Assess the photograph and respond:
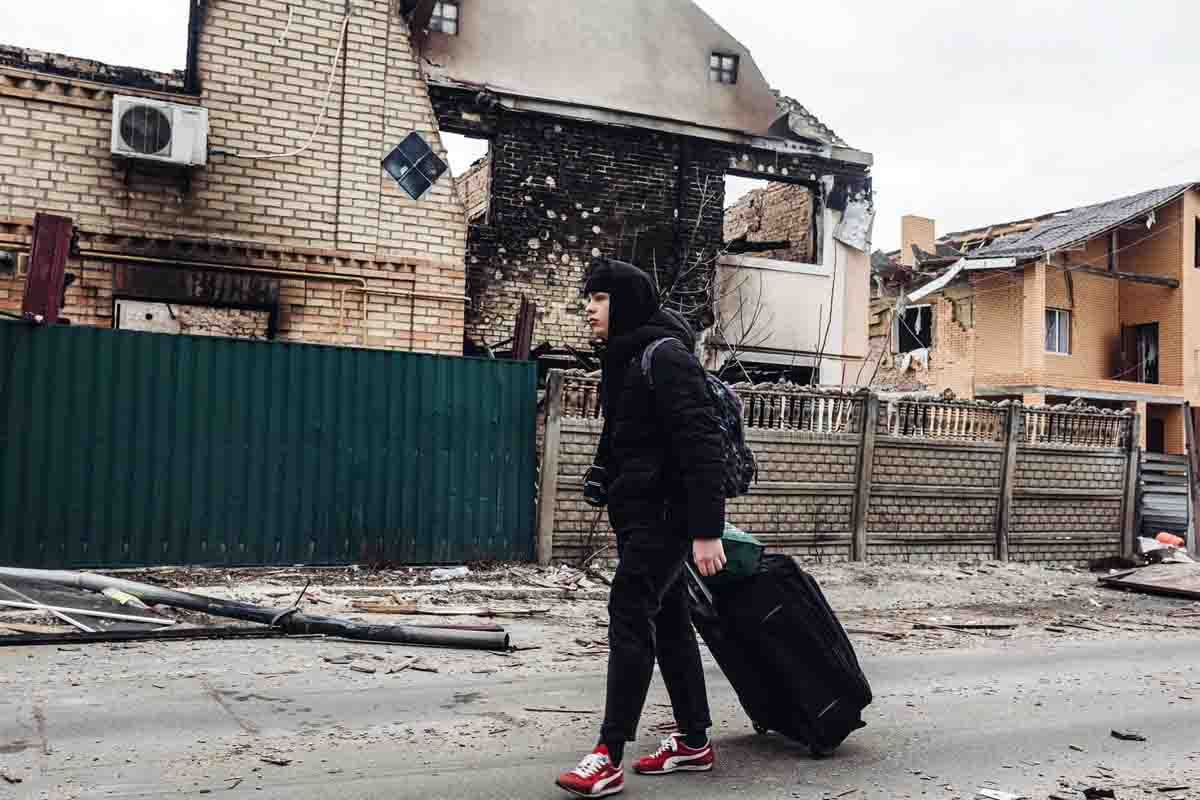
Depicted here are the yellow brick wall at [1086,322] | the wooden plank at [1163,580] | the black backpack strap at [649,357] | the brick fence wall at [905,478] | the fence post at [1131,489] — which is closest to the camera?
the black backpack strap at [649,357]

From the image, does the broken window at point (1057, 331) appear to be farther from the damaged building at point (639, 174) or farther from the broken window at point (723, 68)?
the broken window at point (723, 68)

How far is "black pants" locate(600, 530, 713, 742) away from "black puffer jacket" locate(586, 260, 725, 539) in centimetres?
8

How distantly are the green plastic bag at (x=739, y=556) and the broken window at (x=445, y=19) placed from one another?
11.0 meters

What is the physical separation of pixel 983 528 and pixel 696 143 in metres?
6.60

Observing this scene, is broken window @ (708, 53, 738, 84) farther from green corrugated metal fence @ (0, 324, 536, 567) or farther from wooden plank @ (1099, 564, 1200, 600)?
wooden plank @ (1099, 564, 1200, 600)

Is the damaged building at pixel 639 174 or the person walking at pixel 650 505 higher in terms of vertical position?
the damaged building at pixel 639 174

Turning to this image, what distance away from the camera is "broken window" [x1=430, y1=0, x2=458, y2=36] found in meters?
13.3

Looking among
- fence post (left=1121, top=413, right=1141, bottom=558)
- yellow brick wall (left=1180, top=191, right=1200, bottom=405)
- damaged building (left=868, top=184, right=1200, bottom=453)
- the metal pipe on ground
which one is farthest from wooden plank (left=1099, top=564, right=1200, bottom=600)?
yellow brick wall (left=1180, top=191, right=1200, bottom=405)

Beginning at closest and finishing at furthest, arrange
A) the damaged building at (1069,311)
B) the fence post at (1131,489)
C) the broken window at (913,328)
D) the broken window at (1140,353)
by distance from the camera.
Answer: the fence post at (1131,489), the damaged building at (1069,311), the broken window at (1140,353), the broken window at (913,328)

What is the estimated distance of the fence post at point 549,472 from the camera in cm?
940

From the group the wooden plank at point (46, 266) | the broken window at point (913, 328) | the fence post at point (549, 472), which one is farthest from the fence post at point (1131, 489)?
the broken window at point (913, 328)

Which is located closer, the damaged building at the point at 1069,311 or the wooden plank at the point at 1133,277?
the damaged building at the point at 1069,311

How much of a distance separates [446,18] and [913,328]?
59.2ft

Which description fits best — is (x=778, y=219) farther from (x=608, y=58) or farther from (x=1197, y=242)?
(x=1197, y=242)
